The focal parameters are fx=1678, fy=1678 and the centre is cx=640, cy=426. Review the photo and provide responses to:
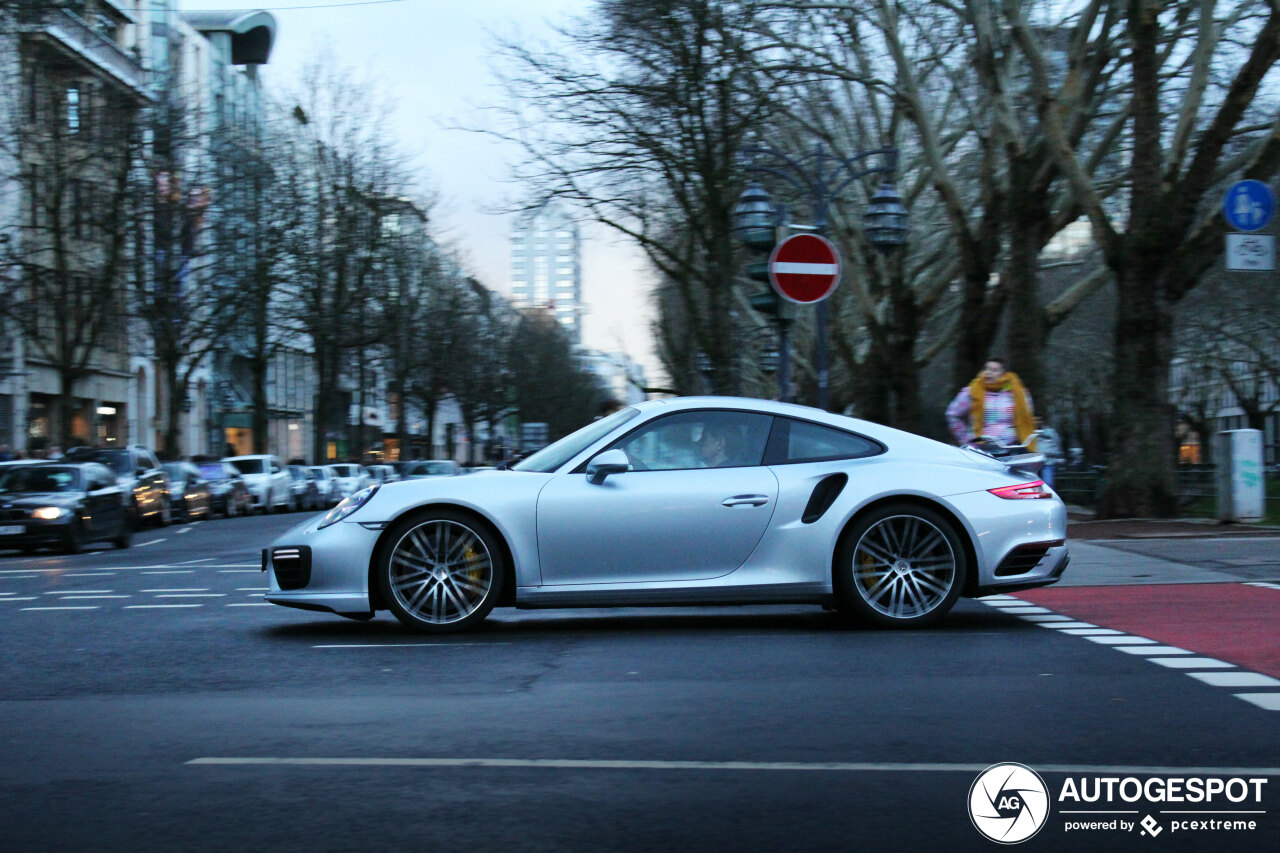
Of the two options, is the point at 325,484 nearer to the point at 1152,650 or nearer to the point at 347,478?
the point at 347,478

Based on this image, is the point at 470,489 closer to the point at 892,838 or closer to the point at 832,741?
the point at 832,741

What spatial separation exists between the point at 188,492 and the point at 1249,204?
92.8 ft

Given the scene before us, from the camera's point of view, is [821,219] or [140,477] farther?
[140,477]

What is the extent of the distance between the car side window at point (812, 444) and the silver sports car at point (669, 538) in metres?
0.05

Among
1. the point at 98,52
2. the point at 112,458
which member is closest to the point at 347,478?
the point at 98,52

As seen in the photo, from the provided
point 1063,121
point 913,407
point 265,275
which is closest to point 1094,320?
point 913,407

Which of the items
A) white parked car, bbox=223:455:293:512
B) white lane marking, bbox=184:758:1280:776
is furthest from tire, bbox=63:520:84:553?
white parked car, bbox=223:455:293:512

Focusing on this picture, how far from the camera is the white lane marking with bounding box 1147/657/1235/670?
727 cm

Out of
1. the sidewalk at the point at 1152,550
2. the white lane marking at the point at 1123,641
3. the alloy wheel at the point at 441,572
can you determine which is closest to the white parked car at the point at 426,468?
the sidewalk at the point at 1152,550

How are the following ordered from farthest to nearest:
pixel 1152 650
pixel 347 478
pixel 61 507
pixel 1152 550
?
pixel 347 478, pixel 61 507, pixel 1152 550, pixel 1152 650

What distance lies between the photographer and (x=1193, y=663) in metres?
7.41

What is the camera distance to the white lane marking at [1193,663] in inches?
286

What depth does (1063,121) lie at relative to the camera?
21.2 metres

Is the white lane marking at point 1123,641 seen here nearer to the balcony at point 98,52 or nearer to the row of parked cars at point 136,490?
the row of parked cars at point 136,490
